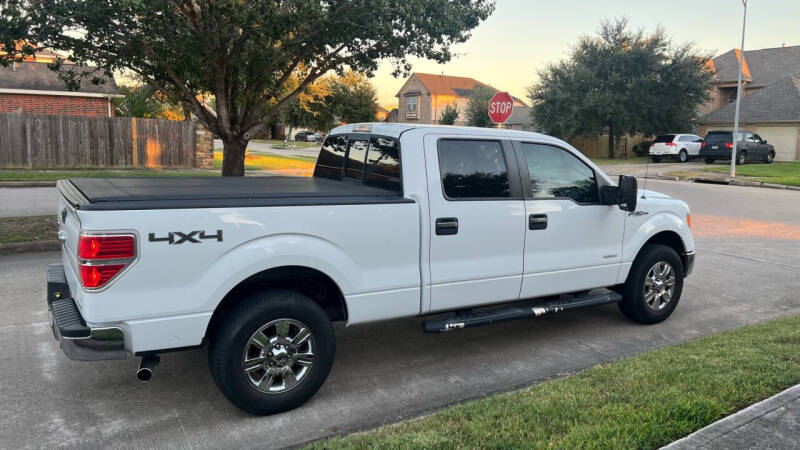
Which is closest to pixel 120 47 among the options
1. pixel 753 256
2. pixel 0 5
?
pixel 0 5

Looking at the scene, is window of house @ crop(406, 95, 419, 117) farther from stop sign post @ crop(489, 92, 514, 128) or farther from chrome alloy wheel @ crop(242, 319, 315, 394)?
chrome alloy wheel @ crop(242, 319, 315, 394)

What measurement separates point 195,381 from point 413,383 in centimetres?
163

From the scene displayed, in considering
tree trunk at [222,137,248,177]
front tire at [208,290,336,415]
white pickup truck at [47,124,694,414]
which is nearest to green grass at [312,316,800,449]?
front tire at [208,290,336,415]

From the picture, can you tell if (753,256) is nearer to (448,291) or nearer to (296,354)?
(448,291)

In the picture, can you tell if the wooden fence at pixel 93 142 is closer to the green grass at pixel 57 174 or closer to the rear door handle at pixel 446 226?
the green grass at pixel 57 174

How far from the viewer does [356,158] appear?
530 cm

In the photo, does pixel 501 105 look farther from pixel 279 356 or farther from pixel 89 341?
pixel 89 341

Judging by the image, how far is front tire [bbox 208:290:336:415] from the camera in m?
3.77

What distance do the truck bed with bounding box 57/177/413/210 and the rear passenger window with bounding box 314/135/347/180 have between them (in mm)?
186

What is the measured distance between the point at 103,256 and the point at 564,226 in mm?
3597

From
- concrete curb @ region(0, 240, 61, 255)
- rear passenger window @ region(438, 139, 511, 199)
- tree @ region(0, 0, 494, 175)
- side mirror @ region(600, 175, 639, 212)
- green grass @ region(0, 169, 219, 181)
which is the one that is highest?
tree @ region(0, 0, 494, 175)

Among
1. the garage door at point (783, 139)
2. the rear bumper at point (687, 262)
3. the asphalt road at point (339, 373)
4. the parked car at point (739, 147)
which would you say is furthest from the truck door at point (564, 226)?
the garage door at point (783, 139)

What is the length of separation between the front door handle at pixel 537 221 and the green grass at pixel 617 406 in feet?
3.98

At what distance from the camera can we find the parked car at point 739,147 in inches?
1229
